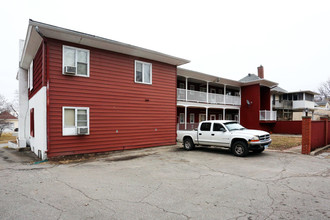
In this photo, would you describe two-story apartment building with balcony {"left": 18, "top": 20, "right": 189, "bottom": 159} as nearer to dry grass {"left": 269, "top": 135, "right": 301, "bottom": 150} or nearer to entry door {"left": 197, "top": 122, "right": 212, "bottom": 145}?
entry door {"left": 197, "top": 122, "right": 212, "bottom": 145}

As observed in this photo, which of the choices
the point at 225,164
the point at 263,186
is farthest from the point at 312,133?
the point at 263,186

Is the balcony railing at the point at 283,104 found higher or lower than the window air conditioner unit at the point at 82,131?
higher

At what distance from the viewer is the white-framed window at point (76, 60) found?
31.5ft

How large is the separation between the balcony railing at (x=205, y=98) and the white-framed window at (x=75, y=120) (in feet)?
30.4

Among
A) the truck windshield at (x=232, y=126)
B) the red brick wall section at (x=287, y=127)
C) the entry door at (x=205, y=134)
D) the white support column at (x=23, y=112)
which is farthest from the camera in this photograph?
the red brick wall section at (x=287, y=127)

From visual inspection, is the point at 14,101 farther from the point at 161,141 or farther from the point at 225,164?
the point at 225,164

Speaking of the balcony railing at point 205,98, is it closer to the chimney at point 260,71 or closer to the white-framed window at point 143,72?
the white-framed window at point 143,72

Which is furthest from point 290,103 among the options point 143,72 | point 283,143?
point 143,72

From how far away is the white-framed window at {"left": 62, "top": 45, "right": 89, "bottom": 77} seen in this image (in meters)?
9.60

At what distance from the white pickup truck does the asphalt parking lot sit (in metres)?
1.36

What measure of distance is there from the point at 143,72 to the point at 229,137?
6.37 m

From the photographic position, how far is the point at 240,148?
9.57 meters

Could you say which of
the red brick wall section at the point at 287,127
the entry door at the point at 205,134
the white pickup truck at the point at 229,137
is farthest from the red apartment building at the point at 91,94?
the red brick wall section at the point at 287,127

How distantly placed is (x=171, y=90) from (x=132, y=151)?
5.10m
